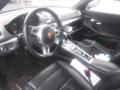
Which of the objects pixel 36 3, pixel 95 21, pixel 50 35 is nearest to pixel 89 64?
pixel 50 35

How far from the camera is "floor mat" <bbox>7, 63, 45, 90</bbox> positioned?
2.38 metres

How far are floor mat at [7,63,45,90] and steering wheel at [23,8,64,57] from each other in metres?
0.53

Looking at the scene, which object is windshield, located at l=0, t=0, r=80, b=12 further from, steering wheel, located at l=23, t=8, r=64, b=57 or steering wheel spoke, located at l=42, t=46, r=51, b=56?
steering wheel spoke, located at l=42, t=46, r=51, b=56

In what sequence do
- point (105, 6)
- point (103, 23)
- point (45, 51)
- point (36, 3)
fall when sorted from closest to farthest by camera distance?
1. point (45, 51)
2. point (36, 3)
3. point (103, 23)
4. point (105, 6)

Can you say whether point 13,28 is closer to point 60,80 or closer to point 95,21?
point 60,80

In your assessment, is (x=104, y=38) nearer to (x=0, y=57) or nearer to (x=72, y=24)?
(x=72, y=24)

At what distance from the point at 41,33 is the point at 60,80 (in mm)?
394

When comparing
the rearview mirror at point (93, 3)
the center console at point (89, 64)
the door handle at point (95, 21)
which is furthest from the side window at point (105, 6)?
the center console at point (89, 64)

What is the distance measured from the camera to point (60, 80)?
6.26ft

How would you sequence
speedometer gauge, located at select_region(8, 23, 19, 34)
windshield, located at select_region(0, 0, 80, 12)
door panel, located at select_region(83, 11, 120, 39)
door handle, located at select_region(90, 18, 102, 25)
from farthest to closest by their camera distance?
door handle, located at select_region(90, 18, 102, 25), door panel, located at select_region(83, 11, 120, 39), windshield, located at select_region(0, 0, 80, 12), speedometer gauge, located at select_region(8, 23, 19, 34)

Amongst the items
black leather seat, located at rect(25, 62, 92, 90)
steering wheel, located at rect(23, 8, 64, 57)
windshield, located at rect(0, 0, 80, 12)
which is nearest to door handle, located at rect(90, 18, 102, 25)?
windshield, located at rect(0, 0, 80, 12)

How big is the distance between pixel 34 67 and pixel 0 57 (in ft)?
1.64

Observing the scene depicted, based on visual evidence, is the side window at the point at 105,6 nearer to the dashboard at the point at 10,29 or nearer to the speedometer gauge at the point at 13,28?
the dashboard at the point at 10,29

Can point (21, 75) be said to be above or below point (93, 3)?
below
